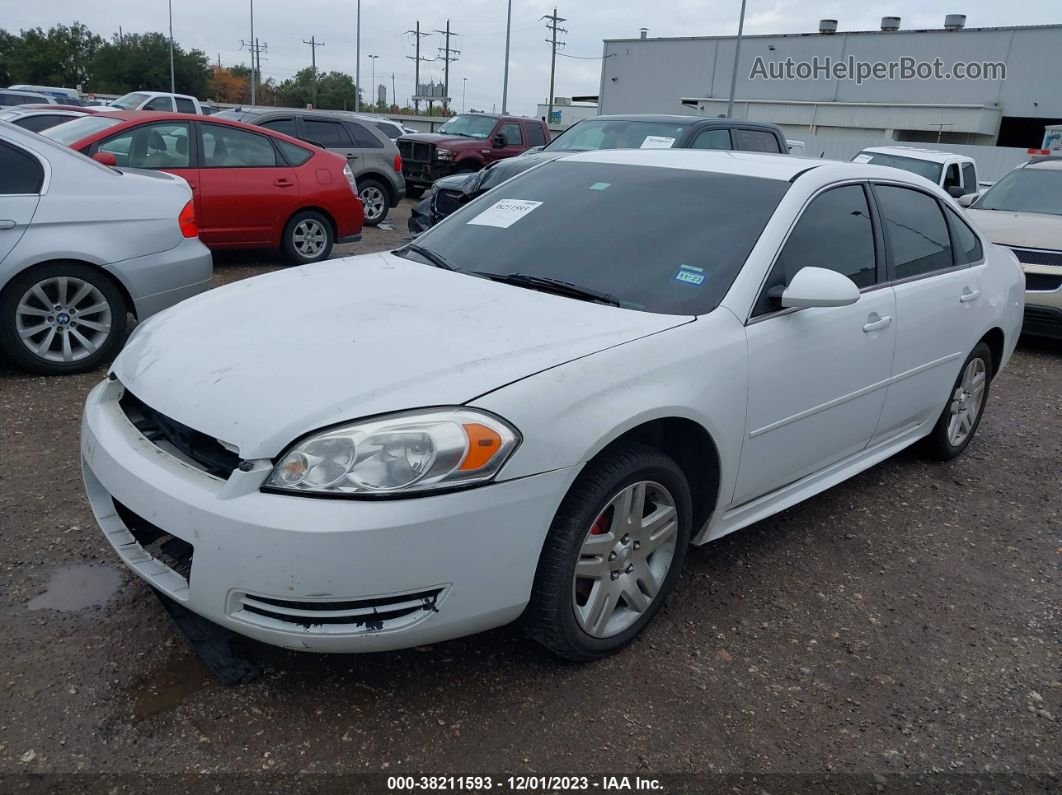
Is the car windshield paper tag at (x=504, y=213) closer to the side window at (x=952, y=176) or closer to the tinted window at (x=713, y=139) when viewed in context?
the tinted window at (x=713, y=139)

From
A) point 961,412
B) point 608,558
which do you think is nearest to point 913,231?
point 961,412

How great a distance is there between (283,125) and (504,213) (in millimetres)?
9591

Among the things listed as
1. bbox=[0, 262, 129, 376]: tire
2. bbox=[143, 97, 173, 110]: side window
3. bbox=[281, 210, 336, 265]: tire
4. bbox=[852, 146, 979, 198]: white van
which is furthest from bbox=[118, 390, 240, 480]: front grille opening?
bbox=[143, 97, 173, 110]: side window

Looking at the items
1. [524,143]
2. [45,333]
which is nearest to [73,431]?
[45,333]

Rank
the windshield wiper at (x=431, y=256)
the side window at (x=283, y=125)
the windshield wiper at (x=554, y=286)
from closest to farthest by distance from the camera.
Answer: the windshield wiper at (x=554, y=286), the windshield wiper at (x=431, y=256), the side window at (x=283, y=125)

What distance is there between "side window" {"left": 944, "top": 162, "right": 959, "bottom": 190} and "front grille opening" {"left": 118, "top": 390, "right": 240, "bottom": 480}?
12.7 m

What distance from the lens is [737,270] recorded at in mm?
3100

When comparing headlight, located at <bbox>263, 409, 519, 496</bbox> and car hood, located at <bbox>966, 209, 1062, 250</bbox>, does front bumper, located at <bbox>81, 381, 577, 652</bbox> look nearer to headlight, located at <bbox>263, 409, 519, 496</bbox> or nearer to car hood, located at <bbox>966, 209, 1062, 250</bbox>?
headlight, located at <bbox>263, 409, 519, 496</bbox>

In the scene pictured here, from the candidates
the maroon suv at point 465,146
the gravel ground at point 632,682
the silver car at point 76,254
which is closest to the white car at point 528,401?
the gravel ground at point 632,682

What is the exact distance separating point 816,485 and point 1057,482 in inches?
80.6

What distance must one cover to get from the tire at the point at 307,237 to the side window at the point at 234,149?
620 millimetres

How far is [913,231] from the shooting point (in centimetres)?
410

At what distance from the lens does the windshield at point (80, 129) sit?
787cm

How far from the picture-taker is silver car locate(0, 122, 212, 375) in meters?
4.99
